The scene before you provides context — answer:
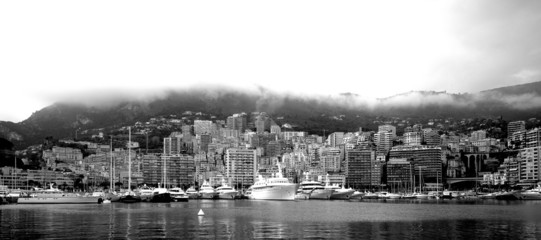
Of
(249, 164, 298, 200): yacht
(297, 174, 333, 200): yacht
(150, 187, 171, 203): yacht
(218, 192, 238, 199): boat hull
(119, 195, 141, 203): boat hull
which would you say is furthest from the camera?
(218, 192, 238, 199): boat hull

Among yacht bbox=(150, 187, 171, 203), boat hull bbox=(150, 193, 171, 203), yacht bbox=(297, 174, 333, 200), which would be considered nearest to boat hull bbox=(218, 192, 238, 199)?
yacht bbox=(297, 174, 333, 200)

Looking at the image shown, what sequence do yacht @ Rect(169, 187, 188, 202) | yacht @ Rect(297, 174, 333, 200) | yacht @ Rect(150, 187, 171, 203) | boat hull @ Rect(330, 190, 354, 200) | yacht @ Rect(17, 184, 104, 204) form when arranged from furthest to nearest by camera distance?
1. boat hull @ Rect(330, 190, 354, 200)
2. yacht @ Rect(297, 174, 333, 200)
3. yacht @ Rect(169, 187, 188, 202)
4. yacht @ Rect(150, 187, 171, 203)
5. yacht @ Rect(17, 184, 104, 204)

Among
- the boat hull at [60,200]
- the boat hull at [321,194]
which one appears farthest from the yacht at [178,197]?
the boat hull at [321,194]

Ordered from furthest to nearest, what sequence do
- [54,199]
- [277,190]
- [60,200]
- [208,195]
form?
[208,195]
[277,190]
[54,199]
[60,200]

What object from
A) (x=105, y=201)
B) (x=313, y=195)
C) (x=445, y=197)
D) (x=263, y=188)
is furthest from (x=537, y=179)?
(x=105, y=201)

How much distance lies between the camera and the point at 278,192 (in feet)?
496

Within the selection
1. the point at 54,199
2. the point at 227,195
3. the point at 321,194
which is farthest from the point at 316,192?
the point at 54,199

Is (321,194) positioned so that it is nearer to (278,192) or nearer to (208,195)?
(278,192)

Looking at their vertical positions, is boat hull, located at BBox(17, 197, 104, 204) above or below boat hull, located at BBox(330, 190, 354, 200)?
above

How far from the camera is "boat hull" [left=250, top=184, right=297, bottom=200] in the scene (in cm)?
14925

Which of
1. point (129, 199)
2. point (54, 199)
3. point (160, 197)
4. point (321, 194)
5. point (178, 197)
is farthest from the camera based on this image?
point (321, 194)

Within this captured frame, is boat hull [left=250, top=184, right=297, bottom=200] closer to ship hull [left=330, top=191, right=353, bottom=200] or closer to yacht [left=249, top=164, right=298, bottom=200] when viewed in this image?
Result: yacht [left=249, top=164, right=298, bottom=200]

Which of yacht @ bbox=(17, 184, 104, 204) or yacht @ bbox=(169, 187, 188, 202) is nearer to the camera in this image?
yacht @ bbox=(17, 184, 104, 204)

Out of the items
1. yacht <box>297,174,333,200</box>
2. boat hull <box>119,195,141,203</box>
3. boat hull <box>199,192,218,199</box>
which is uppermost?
boat hull <box>119,195,141,203</box>
